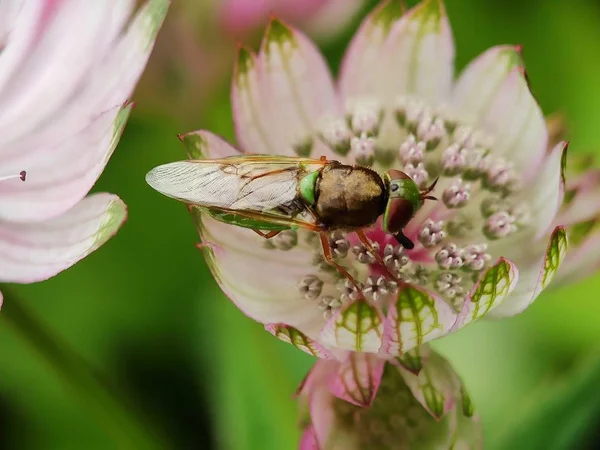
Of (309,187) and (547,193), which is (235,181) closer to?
(309,187)

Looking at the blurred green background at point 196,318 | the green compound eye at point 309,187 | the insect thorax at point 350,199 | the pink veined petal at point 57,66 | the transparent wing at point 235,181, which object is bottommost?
the blurred green background at point 196,318

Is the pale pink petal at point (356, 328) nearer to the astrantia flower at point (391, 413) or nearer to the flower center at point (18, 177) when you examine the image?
the astrantia flower at point (391, 413)

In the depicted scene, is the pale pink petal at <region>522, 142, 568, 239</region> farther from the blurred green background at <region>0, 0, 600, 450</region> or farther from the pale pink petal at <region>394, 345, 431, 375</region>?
the blurred green background at <region>0, 0, 600, 450</region>

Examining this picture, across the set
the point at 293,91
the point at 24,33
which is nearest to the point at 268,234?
the point at 293,91

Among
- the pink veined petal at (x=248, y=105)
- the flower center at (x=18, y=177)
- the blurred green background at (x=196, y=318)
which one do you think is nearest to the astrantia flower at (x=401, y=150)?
the pink veined petal at (x=248, y=105)

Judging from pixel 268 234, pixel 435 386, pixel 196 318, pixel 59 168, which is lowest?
pixel 196 318

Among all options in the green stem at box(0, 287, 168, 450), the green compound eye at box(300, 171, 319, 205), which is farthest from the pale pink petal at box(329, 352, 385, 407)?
the green stem at box(0, 287, 168, 450)
